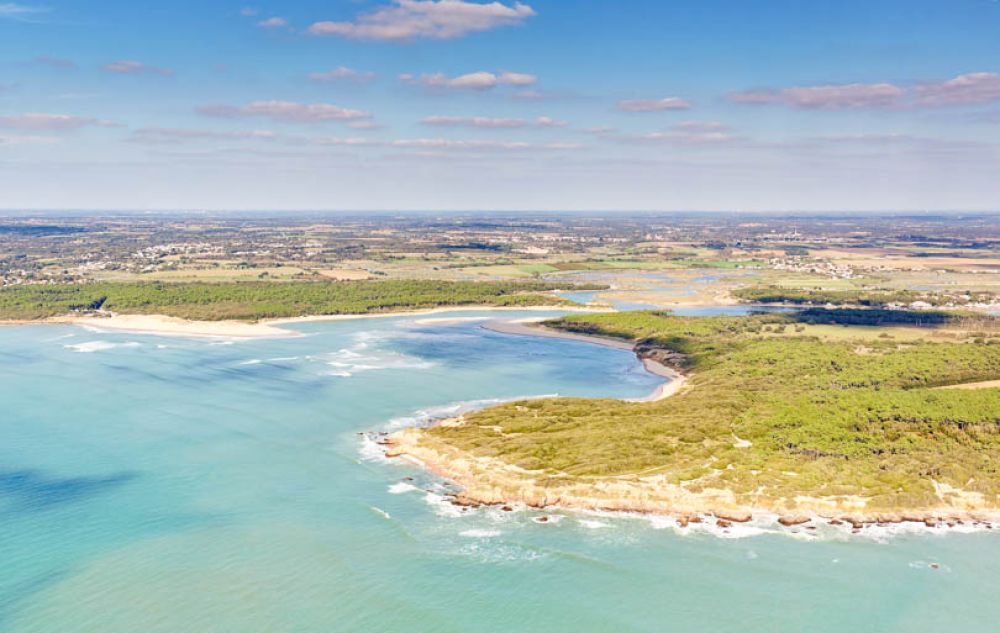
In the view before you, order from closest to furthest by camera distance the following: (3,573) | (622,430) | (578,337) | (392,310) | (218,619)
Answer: (218,619), (3,573), (622,430), (578,337), (392,310)

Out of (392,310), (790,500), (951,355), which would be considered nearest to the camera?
(790,500)

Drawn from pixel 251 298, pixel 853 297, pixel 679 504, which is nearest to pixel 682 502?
pixel 679 504

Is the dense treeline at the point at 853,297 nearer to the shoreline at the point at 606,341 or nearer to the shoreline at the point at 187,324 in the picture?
the shoreline at the point at 606,341

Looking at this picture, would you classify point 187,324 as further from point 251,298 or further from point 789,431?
point 789,431

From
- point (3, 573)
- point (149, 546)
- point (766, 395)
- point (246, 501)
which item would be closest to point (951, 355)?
point (766, 395)

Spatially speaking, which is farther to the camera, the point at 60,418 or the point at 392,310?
the point at 392,310

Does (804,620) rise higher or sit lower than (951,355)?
lower

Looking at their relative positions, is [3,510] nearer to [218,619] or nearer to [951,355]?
[218,619]
